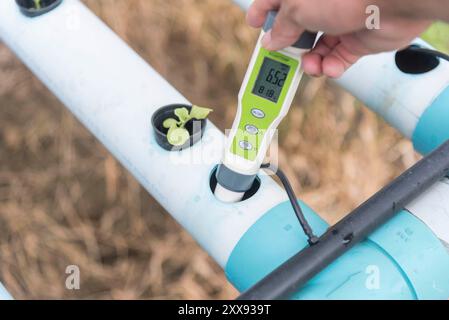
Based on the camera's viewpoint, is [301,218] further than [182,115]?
No

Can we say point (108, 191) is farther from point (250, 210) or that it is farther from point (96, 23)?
point (250, 210)

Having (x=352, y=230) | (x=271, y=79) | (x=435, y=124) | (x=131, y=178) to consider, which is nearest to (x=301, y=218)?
(x=352, y=230)

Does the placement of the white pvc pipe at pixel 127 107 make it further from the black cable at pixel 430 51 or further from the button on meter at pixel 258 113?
the black cable at pixel 430 51

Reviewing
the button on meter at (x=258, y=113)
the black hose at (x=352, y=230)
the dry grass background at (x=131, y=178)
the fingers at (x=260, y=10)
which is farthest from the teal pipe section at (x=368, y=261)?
the dry grass background at (x=131, y=178)

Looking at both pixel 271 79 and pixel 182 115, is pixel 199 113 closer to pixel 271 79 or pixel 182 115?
pixel 182 115

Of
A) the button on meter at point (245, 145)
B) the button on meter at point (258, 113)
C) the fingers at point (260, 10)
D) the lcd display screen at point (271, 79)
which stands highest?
the fingers at point (260, 10)

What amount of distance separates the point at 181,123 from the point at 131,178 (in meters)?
0.51

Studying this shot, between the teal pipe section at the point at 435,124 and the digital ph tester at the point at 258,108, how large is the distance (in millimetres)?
276

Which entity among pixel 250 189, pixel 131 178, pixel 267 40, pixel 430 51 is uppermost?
pixel 267 40

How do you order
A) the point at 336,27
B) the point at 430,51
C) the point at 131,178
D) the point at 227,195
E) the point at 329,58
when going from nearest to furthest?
the point at 336,27, the point at 329,58, the point at 227,195, the point at 430,51, the point at 131,178

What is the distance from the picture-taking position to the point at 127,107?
87 centimetres

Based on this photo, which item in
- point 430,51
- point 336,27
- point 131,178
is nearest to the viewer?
point 336,27

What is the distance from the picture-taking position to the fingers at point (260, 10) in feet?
2.12
